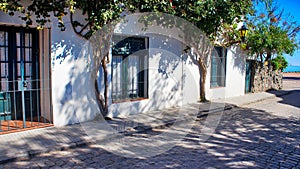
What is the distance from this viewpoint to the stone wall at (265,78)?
13.8 metres

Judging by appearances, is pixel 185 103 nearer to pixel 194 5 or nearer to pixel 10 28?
pixel 194 5

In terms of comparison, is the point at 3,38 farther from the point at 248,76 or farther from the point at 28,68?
the point at 248,76

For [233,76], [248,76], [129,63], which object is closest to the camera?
[129,63]

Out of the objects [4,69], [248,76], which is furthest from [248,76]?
[4,69]

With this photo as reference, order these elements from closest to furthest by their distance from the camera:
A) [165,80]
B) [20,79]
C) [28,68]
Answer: [20,79] < [28,68] < [165,80]

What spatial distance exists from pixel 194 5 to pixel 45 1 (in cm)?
437

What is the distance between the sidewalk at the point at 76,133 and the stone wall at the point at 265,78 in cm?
667

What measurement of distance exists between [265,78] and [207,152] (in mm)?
11586

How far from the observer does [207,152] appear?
4.71 meters

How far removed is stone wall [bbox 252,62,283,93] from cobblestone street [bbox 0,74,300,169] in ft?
23.9

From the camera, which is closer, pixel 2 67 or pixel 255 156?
pixel 255 156

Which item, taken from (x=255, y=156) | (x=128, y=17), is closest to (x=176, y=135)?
(x=255, y=156)

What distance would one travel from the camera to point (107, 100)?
22.8ft

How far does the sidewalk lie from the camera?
179 inches
